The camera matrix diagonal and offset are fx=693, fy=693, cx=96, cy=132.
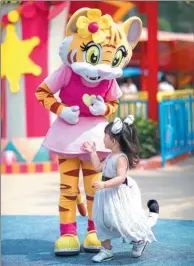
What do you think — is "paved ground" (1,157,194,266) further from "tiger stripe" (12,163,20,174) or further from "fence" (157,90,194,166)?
"fence" (157,90,194,166)

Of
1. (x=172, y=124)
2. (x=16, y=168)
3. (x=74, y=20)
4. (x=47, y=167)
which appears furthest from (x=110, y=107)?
(x=172, y=124)

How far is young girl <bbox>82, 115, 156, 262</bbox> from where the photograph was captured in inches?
131

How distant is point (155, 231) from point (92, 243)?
0.35 meters

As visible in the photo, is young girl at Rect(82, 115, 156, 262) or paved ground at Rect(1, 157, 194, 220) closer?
young girl at Rect(82, 115, 156, 262)

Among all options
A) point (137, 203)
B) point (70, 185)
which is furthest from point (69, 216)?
point (137, 203)

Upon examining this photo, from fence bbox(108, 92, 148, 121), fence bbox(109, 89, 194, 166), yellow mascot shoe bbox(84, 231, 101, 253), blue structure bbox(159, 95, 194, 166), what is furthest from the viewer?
fence bbox(108, 92, 148, 121)

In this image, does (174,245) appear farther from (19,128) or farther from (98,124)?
(19,128)

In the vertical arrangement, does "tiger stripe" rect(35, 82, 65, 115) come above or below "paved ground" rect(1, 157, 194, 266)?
above

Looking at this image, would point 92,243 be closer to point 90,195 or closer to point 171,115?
point 90,195

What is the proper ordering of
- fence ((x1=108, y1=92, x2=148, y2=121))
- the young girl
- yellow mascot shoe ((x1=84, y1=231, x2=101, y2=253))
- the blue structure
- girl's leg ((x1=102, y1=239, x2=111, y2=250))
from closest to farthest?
the young girl → girl's leg ((x1=102, y1=239, x2=111, y2=250)) → yellow mascot shoe ((x1=84, y1=231, x2=101, y2=253)) → the blue structure → fence ((x1=108, y1=92, x2=148, y2=121))

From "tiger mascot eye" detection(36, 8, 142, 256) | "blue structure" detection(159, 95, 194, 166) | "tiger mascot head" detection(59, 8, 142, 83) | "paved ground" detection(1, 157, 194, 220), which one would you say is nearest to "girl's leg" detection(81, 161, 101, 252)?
"tiger mascot eye" detection(36, 8, 142, 256)

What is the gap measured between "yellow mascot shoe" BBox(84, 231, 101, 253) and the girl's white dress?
17cm

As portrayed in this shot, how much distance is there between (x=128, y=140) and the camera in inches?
133

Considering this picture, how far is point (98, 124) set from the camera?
3.52 metres
